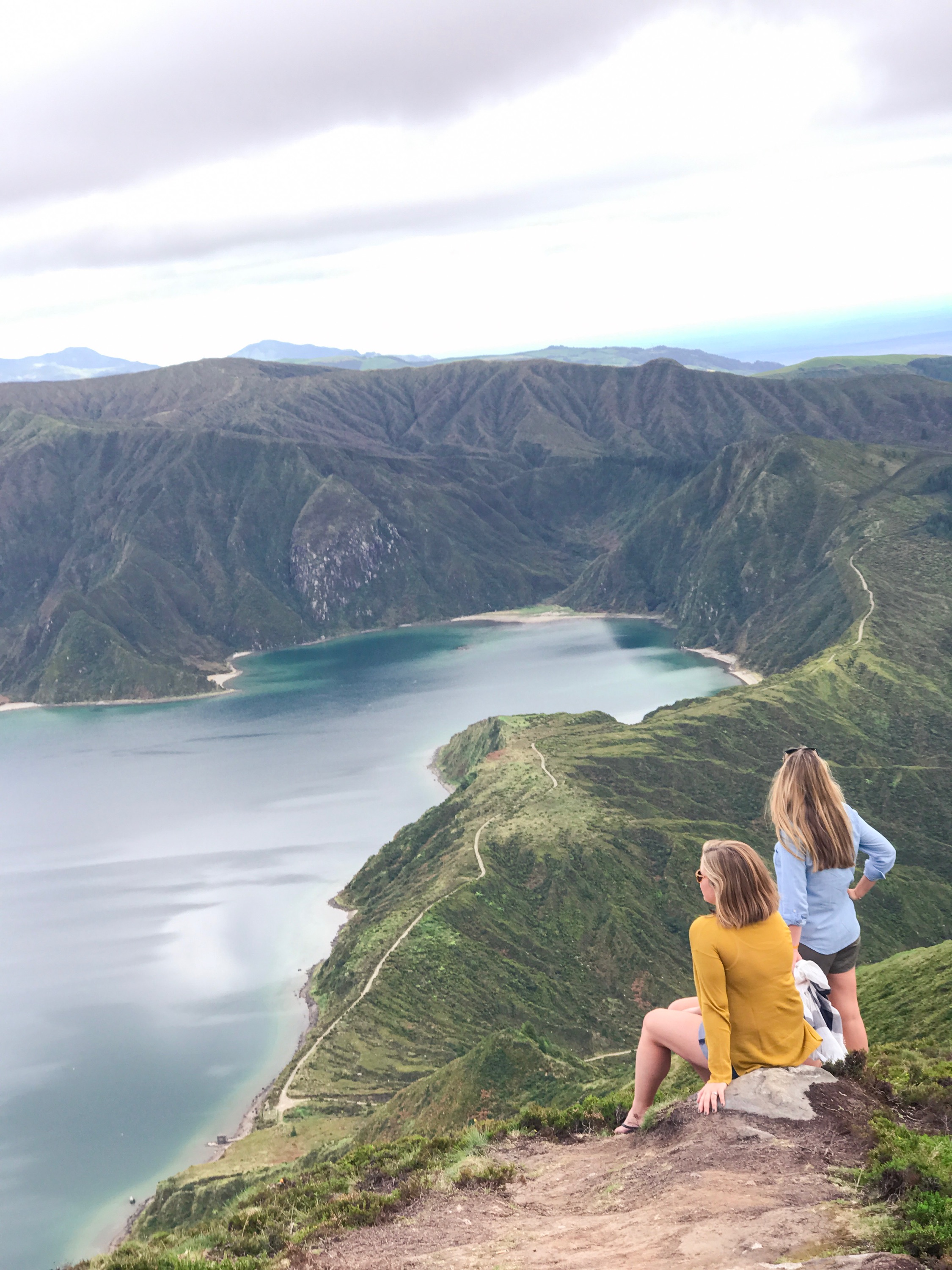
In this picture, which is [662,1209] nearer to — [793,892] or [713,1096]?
[713,1096]

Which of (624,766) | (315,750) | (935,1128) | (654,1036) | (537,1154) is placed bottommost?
(315,750)

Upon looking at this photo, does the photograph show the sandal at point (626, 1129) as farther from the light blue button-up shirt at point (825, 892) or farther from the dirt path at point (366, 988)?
the dirt path at point (366, 988)

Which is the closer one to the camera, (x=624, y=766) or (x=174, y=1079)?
(x=174, y=1079)

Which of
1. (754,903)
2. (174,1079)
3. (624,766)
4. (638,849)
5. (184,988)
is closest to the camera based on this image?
(754,903)

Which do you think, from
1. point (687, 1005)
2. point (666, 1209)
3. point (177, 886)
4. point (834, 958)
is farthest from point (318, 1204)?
point (177, 886)

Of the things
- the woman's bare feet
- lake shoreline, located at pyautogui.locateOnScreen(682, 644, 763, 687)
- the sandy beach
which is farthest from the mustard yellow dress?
lake shoreline, located at pyautogui.locateOnScreen(682, 644, 763, 687)

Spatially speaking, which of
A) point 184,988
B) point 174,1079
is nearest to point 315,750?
point 184,988

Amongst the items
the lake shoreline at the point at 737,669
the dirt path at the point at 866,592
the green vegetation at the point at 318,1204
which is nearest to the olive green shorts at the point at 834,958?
the green vegetation at the point at 318,1204

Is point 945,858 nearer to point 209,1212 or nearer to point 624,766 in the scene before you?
point 624,766
